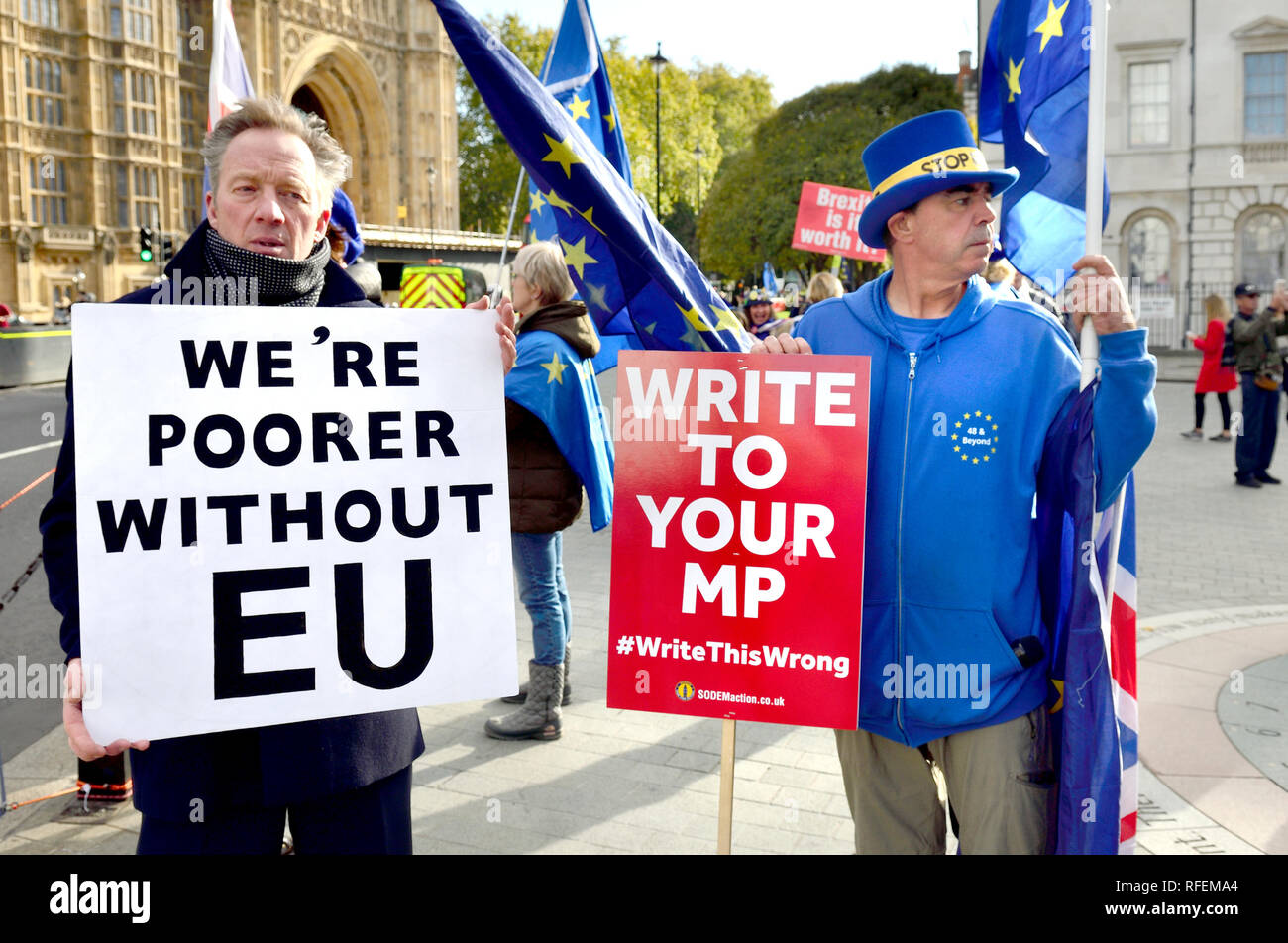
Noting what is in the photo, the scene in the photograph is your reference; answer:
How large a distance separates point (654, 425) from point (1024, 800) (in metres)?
1.17

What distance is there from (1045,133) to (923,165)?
1.10m

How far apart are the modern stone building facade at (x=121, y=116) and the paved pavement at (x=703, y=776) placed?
35.4 meters

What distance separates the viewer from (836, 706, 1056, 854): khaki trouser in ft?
8.59

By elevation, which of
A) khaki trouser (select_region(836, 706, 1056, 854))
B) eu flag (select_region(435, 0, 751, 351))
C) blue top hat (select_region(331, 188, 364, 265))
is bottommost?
khaki trouser (select_region(836, 706, 1056, 854))

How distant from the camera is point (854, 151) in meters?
42.0

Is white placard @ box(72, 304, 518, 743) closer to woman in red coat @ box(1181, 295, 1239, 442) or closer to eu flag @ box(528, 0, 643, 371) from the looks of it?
eu flag @ box(528, 0, 643, 371)

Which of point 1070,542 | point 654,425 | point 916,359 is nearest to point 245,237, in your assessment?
point 654,425

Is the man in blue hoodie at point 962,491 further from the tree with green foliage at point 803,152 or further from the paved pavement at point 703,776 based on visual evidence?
the tree with green foliage at point 803,152

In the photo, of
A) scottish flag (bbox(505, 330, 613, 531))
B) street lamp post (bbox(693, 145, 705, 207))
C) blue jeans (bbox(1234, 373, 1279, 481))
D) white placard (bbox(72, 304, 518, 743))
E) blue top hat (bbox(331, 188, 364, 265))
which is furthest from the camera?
street lamp post (bbox(693, 145, 705, 207))

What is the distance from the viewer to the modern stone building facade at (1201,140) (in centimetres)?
3231

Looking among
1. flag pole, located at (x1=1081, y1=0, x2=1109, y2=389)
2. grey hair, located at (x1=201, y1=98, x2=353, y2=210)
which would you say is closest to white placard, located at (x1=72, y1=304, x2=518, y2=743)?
grey hair, located at (x1=201, y1=98, x2=353, y2=210)

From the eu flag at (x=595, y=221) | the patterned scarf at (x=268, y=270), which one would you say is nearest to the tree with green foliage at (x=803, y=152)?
the eu flag at (x=595, y=221)

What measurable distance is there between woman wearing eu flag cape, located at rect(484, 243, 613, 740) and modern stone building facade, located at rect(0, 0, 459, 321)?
34895 mm
